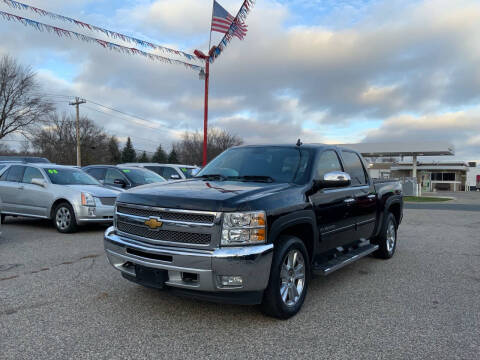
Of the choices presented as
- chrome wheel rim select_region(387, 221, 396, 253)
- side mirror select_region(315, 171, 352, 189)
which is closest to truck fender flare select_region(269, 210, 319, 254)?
side mirror select_region(315, 171, 352, 189)

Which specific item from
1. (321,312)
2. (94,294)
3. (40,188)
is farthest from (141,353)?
(40,188)

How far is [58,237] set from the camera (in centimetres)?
805

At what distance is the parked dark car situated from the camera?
37.2 feet

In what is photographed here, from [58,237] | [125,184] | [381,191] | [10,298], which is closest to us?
[10,298]

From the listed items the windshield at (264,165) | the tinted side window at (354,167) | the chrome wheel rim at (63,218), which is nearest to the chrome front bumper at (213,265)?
the windshield at (264,165)

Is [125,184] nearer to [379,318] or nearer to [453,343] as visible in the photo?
[379,318]

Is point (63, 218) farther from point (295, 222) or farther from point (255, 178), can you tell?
point (295, 222)

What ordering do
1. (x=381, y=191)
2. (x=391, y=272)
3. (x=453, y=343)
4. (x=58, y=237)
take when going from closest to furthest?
1. (x=453, y=343)
2. (x=391, y=272)
3. (x=381, y=191)
4. (x=58, y=237)

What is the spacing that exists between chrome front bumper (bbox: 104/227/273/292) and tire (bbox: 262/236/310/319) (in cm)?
16

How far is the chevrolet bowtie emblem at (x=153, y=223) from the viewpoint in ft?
11.8

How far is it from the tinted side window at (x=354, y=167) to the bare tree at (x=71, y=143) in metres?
55.5

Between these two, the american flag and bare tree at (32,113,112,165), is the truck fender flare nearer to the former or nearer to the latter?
the american flag

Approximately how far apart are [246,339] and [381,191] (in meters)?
3.91

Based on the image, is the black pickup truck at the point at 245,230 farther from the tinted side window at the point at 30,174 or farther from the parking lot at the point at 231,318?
the tinted side window at the point at 30,174
